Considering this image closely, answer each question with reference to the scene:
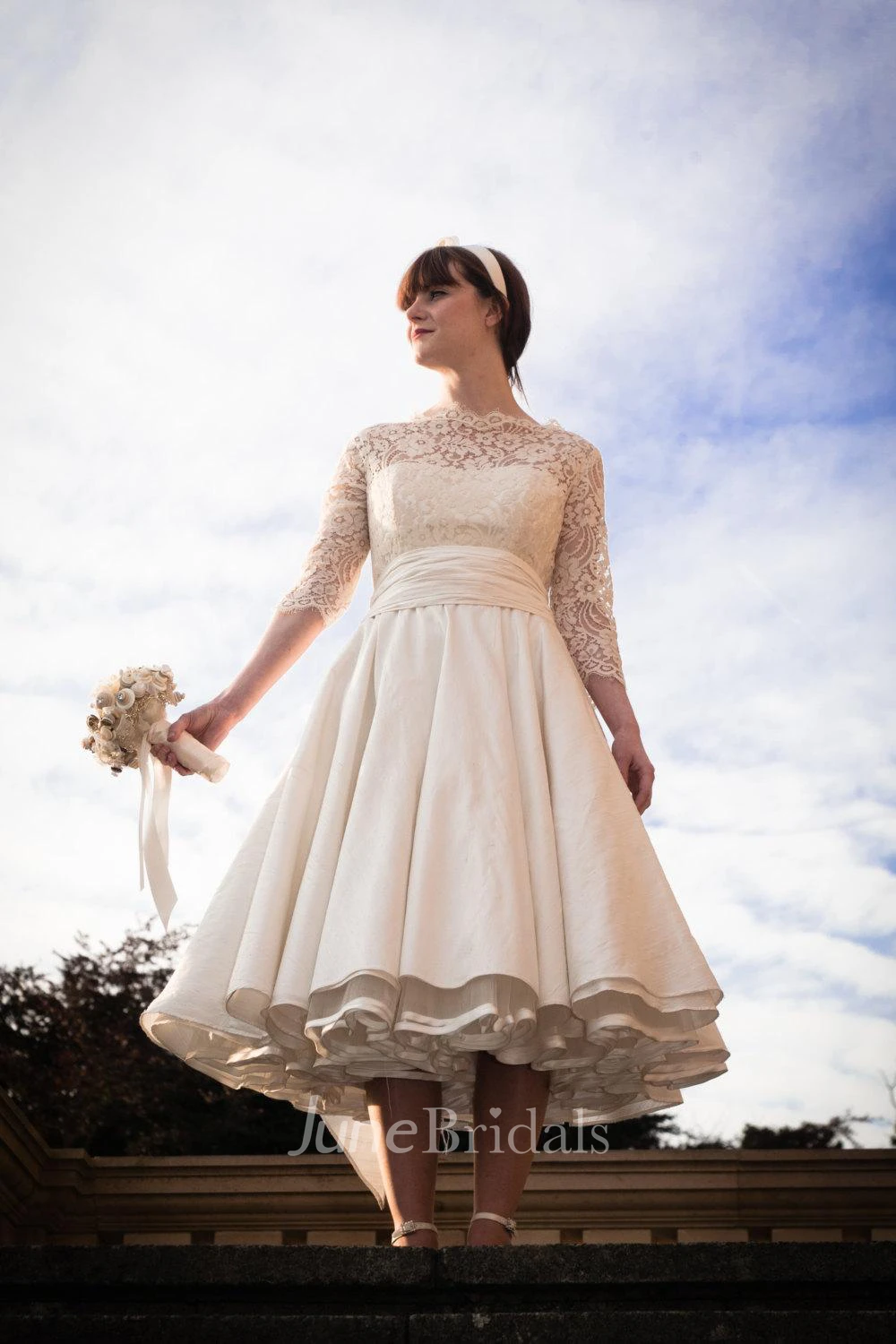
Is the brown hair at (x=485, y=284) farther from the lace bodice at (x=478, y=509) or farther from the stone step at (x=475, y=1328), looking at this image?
the stone step at (x=475, y=1328)

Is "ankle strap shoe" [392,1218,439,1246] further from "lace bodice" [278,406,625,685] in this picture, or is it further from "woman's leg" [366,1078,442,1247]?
"lace bodice" [278,406,625,685]

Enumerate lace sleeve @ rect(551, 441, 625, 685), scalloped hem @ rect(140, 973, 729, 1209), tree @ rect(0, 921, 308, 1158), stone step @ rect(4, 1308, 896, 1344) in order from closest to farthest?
1. stone step @ rect(4, 1308, 896, 1344)
2. scalloped hem @ rect(140, 973, 729, 1209)
3. lace sleeve @ rect(551, 441, 625, 685)
4. tree @ rect(0, 921, 308, 1158)

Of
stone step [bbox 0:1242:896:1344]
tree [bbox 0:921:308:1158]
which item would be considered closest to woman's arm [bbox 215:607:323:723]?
stone step [bbox 0:1242:896:1344]

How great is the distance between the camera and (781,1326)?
5.90 ft

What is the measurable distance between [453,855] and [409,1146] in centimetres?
52

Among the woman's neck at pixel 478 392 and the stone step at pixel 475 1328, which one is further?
the woman's neck at pixel 478 392

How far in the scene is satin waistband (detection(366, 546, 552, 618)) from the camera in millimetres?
2998

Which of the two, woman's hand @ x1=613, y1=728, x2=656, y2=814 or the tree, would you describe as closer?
woman's hand @ x1=613, y1=728, x2=656, y2=814

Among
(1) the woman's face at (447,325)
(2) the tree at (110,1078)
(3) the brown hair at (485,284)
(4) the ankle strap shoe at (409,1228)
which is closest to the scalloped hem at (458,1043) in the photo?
(4) the ankle strap shoe at (409,1228)

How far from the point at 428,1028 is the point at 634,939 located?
414mm

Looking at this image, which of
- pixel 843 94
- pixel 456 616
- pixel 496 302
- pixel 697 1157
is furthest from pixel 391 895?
pixel 843 94

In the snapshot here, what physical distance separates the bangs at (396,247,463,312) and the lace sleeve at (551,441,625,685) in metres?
0.56

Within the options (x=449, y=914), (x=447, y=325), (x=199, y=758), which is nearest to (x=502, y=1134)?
(x=449, y=914)

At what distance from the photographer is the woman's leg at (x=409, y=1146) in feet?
7.86
